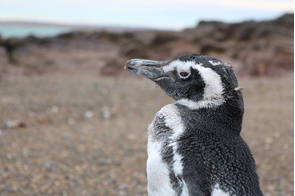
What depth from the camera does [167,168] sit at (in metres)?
1.19

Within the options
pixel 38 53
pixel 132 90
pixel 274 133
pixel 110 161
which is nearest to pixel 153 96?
pixel 132 90

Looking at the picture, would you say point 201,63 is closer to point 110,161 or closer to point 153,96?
point 110,161

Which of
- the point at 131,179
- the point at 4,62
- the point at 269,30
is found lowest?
the point at 131,179

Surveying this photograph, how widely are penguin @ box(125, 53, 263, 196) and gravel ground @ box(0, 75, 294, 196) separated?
1536 mm

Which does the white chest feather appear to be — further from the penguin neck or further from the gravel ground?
the gravel ground

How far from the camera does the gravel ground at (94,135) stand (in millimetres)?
2771

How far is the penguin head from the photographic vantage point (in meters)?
1.22

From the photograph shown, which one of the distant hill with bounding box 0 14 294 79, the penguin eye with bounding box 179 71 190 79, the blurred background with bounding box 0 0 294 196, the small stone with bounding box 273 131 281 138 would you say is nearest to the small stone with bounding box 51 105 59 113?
the blurred background with bounding box 0 0 294 196

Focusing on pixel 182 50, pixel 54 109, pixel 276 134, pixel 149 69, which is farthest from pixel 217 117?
pixel 182 50

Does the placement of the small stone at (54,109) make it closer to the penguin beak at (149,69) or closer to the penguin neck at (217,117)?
the penguin beak at (149,69)

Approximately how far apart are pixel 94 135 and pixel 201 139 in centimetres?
299

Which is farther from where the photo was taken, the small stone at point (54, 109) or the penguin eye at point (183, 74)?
the small stone at point (54, 109)

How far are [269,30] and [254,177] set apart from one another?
28.7 feet

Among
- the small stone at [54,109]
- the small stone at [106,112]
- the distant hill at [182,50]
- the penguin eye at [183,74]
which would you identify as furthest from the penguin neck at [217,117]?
the distant hill at [182,50]
